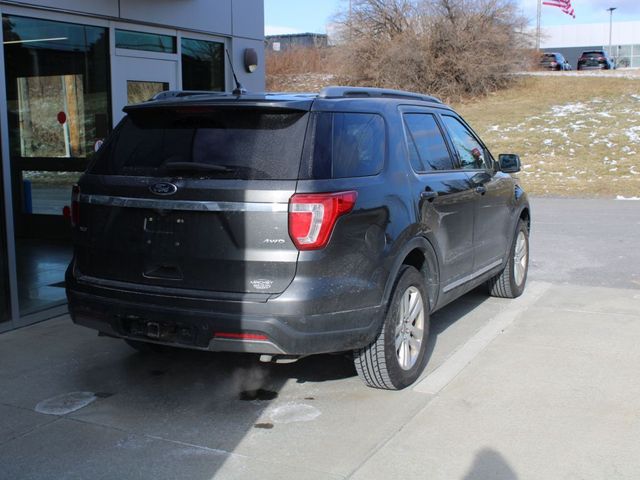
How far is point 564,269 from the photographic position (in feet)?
29.3

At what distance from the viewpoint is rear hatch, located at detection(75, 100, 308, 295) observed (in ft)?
13.3

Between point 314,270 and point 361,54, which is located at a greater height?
point 361,54

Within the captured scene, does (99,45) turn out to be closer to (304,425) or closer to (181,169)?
(181,169)

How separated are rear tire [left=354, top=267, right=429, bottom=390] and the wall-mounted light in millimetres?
5165

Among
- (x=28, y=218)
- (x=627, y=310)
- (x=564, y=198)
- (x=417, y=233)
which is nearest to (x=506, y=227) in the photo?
(x=627, y=310)

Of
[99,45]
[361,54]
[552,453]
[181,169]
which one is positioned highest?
[361,54]

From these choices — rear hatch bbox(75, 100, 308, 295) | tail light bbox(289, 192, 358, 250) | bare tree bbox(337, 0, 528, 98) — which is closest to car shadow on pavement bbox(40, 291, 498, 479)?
rear hatch bbox(75, 100, 308, 295)

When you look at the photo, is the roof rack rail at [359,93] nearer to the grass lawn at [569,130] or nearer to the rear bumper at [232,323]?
the rear bumper at [232,323]

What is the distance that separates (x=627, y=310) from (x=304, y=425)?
3.98 m

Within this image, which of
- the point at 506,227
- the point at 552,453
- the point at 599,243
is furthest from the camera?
the point at 599,243

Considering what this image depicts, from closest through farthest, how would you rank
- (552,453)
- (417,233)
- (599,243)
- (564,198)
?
1. (552,453)
2. (417,233)
3. (599,243)
4. (564,198)

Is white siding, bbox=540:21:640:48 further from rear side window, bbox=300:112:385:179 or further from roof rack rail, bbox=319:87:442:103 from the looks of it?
rear side window, bbox=300:112:385:179

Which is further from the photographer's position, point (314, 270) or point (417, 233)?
point (417, 233)

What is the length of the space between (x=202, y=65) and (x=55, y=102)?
188 cm
